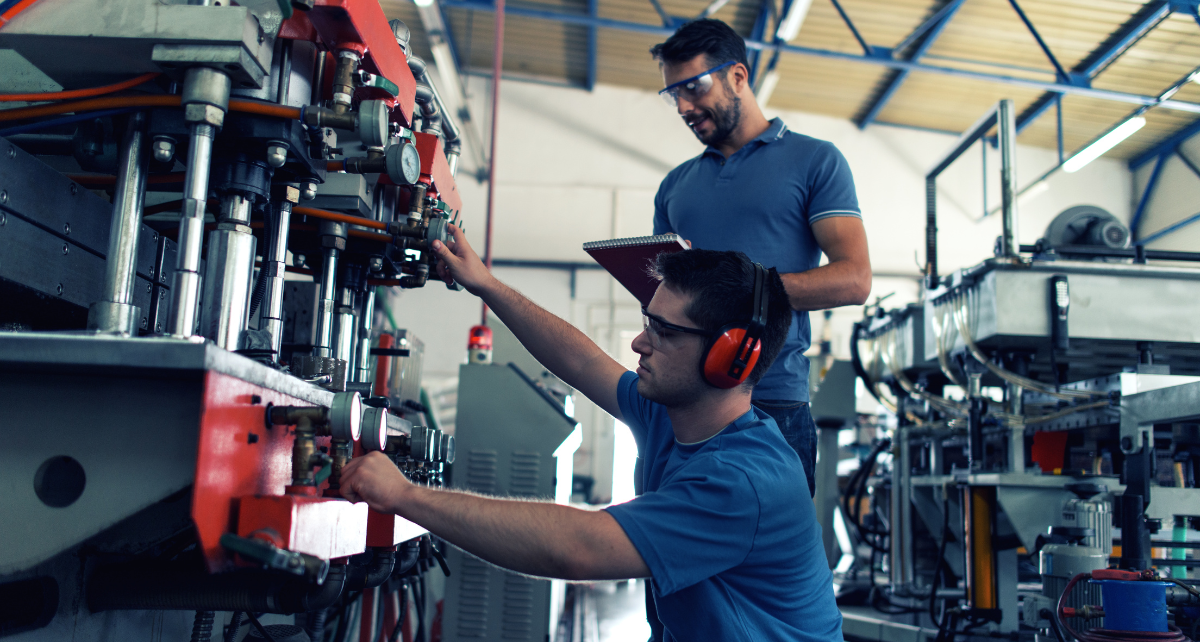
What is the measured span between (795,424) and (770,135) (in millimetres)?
612

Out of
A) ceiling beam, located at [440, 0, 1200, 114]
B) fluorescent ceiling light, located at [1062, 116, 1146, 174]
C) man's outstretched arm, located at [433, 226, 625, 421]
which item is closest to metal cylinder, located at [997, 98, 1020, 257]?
man's outstretched arm, located at [433, 226, 625, 421]

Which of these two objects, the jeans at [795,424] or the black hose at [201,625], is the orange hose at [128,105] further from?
the jeans at [795,424]

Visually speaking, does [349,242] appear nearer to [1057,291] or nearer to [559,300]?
[1057,291]

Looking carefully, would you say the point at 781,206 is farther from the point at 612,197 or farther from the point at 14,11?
the point at 612,197

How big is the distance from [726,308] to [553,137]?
25.2 ft

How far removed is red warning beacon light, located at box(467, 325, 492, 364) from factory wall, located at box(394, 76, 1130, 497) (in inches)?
215

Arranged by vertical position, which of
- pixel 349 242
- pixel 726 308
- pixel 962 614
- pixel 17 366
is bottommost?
pixel 962 614

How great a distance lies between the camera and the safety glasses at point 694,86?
1.71 metres

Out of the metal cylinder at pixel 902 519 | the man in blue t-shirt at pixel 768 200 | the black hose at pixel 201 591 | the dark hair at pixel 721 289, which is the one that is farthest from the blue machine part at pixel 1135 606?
the metal cylinder at pixel 902 519

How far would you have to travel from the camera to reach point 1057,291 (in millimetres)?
2359

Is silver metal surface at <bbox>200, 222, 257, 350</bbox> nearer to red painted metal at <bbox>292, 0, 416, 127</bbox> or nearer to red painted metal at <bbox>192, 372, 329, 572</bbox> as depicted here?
red painted metal at <bbox>192, 372, 329, 572</bbox>

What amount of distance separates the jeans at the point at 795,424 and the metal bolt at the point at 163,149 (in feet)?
3.45

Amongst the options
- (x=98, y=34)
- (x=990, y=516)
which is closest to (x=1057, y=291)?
(x=990, y=516)

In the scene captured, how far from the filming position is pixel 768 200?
1.63 m
